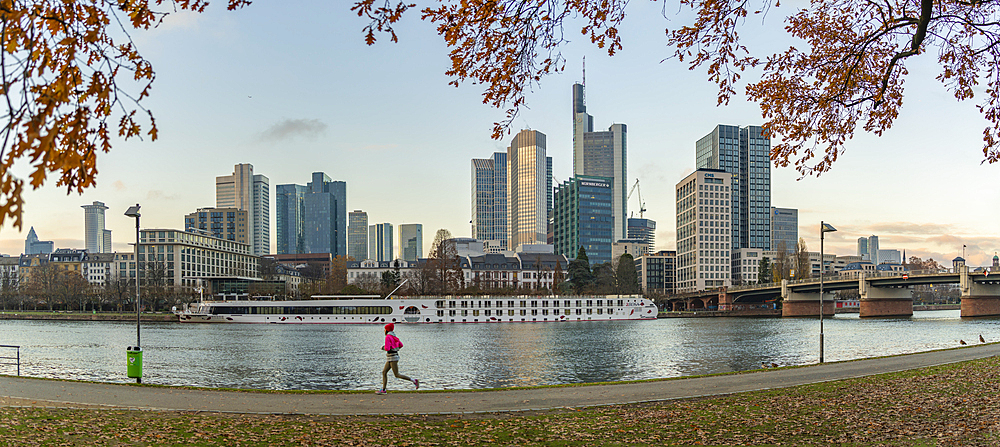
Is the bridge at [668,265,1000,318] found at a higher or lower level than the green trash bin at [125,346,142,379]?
lower

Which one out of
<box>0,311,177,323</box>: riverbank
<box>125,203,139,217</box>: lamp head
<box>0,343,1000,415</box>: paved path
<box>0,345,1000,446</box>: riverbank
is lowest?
<box>0,311,177,323</box>: riverbank

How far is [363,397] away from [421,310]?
93633mm

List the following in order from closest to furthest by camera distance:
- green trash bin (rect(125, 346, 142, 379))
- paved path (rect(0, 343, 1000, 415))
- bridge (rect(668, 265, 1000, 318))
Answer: paved path (rect(0, 343, 1000, 415)) → green trash bin (rect(125, 346, 142, 379)) → bridge (rect(668, 265, 1000, 318))

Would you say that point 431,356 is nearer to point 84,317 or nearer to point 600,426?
point 600,426

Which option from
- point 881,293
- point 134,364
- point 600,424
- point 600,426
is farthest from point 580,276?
point 600,426

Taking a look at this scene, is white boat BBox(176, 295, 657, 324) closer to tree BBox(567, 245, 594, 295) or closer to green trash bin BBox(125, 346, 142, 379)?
tree BBox(567, 245, 594, 295)

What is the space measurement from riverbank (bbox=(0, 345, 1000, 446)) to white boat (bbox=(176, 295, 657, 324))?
3512 inches

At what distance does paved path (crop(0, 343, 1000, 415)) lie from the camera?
1720 cm

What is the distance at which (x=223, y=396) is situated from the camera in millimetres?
19156

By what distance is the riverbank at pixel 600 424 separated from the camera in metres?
12.7

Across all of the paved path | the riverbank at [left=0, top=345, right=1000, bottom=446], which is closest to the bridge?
the paved path

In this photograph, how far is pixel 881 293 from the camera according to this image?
12562cm

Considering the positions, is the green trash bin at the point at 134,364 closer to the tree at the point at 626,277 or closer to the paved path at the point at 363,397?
the paved path at the point at 363,397

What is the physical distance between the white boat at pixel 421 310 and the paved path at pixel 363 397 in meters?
85.1
